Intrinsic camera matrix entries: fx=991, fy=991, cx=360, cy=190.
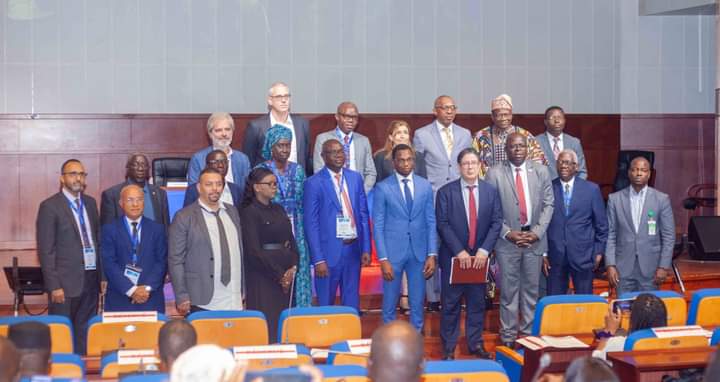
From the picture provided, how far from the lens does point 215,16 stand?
1145 centimetres

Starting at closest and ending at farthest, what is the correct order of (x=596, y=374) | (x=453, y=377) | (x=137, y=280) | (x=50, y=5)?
(x=596, y=374)
(x=453, y=377)
(x=137, y=280)
(x=50, y=5)

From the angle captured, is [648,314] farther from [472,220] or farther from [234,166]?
[234,166]

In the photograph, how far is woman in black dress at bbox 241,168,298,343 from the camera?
6730 millimetres

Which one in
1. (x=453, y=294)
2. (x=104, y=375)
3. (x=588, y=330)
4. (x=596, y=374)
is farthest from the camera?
(x=453, y=294)

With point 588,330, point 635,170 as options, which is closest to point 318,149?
point 635,170

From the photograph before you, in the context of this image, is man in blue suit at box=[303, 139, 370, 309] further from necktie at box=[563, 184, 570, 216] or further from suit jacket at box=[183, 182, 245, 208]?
necktie at box=[563, 184, 570, 216]

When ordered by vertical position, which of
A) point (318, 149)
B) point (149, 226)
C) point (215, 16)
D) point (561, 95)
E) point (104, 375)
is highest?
point (215, 16)

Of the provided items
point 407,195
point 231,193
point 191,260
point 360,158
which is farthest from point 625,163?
point 191,260

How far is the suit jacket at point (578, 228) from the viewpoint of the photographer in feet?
25.3

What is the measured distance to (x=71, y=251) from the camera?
6.89m

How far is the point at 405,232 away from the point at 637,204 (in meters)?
1.89

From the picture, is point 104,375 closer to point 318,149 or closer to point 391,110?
point 318,149

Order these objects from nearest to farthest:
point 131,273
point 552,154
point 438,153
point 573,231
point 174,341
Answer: point 174,341
point 131,273
point 573,231
point 438,153
point 552,154

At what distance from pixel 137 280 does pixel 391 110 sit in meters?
5.78
